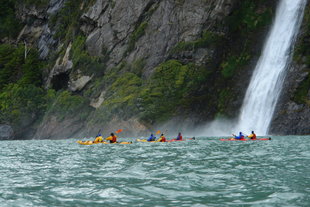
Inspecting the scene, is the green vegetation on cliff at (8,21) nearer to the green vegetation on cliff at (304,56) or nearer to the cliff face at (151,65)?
the cliff face at (151,65)

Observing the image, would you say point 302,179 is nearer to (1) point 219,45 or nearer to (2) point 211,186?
(2) point 211,186

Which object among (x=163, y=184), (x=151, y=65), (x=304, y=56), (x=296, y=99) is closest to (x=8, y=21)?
(x=151, y=65)

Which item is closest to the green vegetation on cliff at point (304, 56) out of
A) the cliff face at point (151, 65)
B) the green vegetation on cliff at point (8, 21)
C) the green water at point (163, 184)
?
the cliff face at point (151, 65)

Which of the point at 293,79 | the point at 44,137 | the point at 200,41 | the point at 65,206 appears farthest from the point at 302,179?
the point at 44,137

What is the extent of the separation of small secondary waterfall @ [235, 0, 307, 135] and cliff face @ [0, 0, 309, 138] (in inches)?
77.3

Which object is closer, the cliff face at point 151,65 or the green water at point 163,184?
the green water at point 163,184

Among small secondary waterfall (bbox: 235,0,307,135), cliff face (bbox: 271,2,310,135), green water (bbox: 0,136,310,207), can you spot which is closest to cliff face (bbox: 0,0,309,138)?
cliff face (bbox: 271,2,310,135)

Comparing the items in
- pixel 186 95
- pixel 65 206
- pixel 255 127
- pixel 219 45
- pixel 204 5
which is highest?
pixel 204 5

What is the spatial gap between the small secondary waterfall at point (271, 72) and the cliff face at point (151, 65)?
1.96m

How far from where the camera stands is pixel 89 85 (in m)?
69.1

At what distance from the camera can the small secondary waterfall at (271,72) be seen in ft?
157

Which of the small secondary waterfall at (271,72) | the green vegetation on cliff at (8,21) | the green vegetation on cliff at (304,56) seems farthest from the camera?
the green vegetation on cliff at (8,21)

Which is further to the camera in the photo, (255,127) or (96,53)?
(96,53)

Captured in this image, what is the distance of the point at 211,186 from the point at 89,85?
197ft
